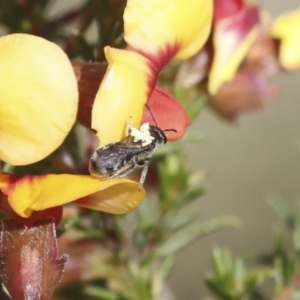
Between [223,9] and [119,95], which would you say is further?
[223,9]

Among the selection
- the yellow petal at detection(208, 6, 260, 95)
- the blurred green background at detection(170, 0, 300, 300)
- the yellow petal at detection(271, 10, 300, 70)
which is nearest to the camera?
the yellow petal at detection(208, 6, 260, 95)

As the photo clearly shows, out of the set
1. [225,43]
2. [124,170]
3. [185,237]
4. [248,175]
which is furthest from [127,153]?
[248,175]

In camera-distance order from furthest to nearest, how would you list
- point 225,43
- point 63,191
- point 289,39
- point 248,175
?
point 248,175 → point 289,39 → point 225,43 → point 63,191

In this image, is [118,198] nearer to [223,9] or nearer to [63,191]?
[63,191]

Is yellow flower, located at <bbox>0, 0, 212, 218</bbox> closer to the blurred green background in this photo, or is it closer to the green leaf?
the green leaf

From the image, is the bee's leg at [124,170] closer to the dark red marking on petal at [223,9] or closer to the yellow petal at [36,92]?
the yellow petal at [36,92]

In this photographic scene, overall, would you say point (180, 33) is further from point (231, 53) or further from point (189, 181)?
point (189, 181)

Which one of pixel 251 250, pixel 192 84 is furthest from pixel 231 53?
pixel 251 250

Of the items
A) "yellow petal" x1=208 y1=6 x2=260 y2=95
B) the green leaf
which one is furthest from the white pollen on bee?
the green leaf
